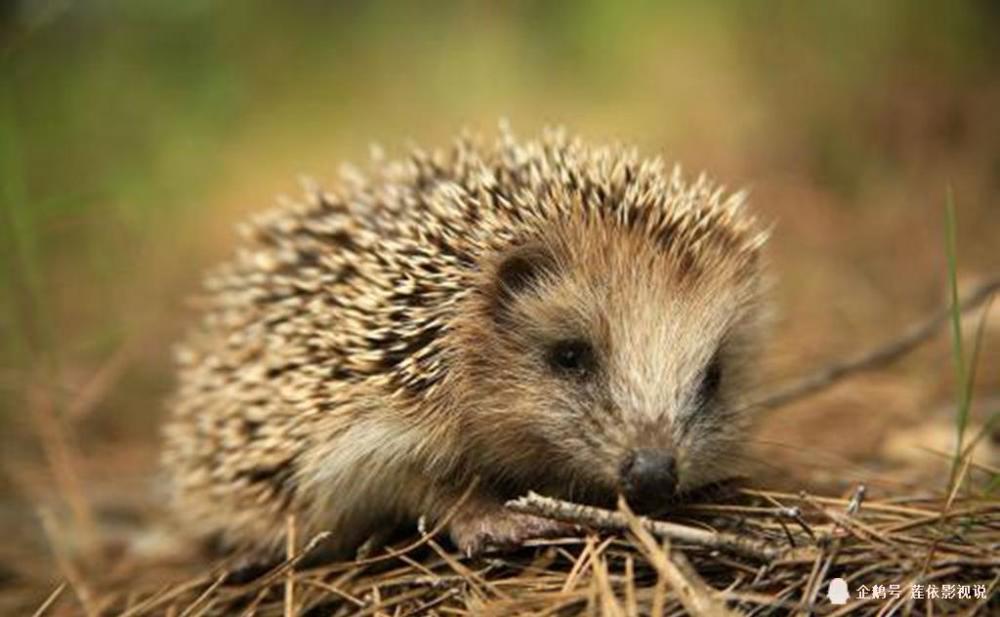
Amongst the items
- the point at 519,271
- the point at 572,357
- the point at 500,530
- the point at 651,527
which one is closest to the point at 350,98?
the point at 519,271

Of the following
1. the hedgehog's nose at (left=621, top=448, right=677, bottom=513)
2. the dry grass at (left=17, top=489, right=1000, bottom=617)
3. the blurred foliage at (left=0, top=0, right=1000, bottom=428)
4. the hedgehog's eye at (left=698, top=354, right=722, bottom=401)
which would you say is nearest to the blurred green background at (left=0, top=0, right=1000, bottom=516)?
the blurred foliage at (left=0, top=0, right=1000, bottom=428)

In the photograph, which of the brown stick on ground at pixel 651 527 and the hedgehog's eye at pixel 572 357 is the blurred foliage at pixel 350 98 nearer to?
the hedgehog's eye at pixel 572 357

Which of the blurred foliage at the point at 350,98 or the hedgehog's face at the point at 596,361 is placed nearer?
the hedgehog's face at the point at 596,361

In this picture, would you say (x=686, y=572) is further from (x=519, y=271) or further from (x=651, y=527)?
(x=519, y=271)

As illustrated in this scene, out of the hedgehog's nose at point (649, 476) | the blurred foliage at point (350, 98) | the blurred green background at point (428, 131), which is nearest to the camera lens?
the hedgehog's nose at point (649, 476)

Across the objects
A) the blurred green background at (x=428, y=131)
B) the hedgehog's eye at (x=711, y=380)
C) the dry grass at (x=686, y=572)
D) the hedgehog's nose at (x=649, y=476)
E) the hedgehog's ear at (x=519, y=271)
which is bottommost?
the dry grass at (x=686, y=572)

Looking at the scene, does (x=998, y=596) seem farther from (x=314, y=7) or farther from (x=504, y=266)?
(x=314, y=7)

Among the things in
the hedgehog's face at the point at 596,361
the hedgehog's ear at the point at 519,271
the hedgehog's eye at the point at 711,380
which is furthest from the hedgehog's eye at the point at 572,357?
the hedgehog's eye at the point at 711,380

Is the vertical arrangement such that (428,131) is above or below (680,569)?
above
